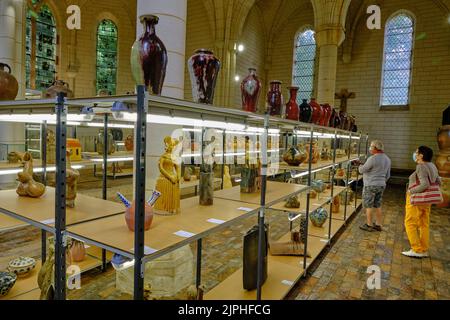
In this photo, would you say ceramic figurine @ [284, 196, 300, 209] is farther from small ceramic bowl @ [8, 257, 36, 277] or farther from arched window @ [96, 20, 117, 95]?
arched window @ [96, 20, 117, 95]

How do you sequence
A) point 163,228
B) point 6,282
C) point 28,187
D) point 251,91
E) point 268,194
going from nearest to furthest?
point 163,228, point 28,187, point 6,282, point 251,91, point 268,194

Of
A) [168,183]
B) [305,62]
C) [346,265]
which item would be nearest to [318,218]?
[346,265]

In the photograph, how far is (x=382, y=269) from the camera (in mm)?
3822

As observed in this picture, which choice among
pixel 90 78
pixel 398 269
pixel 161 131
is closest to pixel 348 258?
pixel 398 269

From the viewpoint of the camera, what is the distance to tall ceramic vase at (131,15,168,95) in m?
1.65

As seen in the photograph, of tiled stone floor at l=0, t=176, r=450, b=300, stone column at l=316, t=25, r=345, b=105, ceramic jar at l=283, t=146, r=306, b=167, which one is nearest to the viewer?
tiled stone floor at l=0, t=176, r=450, b=300

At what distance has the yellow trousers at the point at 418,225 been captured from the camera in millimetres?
4164

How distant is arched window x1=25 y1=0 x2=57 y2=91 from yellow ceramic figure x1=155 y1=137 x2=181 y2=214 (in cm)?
1040

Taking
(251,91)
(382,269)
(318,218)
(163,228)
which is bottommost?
(382,269)

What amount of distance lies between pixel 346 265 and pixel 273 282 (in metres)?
1.31

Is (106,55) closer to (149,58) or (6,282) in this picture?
(6,282)

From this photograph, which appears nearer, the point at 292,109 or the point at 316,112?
the point at 292,109

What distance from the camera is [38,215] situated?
179 cm

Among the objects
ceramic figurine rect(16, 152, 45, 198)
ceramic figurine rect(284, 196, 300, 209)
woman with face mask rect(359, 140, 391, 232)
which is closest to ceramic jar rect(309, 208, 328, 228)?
woman with face mask rect(359, 140, 391, 232)
